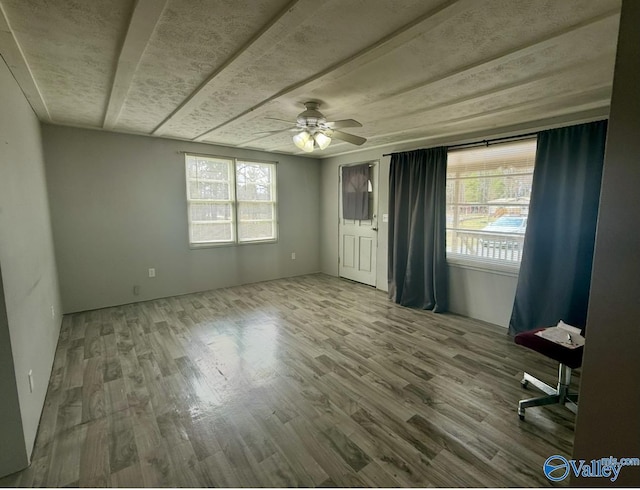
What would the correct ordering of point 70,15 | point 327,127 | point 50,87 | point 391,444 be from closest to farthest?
1. point 70,15
2. point 391,444
3. point 50,87
4. point 327,127

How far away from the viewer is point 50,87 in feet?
8.18

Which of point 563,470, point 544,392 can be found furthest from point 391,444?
point 544,392

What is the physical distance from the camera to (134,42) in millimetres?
1745

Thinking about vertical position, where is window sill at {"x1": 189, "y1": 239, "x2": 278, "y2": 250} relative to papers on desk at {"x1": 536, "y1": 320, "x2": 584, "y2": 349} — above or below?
above

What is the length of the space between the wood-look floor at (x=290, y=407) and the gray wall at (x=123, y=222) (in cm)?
69

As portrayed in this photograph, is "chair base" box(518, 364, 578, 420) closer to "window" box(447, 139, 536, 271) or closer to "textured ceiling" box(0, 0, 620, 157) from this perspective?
"window" box(447, 139, 536, 271)

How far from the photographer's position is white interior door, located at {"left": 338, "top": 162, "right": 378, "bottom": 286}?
16.9 feet

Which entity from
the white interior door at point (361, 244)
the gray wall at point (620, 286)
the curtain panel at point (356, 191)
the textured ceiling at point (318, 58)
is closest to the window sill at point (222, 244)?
the white interior door at point (361, 244)

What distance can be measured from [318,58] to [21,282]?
2.45m

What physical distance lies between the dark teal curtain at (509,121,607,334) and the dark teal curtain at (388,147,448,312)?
39.7 inches

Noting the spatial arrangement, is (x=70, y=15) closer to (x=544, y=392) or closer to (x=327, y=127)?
(x=327, y=127)

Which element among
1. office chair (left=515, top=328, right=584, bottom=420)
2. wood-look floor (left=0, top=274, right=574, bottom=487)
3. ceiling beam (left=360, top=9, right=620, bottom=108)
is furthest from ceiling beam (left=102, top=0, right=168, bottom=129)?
office chair (left=515, top=328, right=584, bottom=420)

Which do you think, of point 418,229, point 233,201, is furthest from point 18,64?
point 418,229

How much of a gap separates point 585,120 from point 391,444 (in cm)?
342
